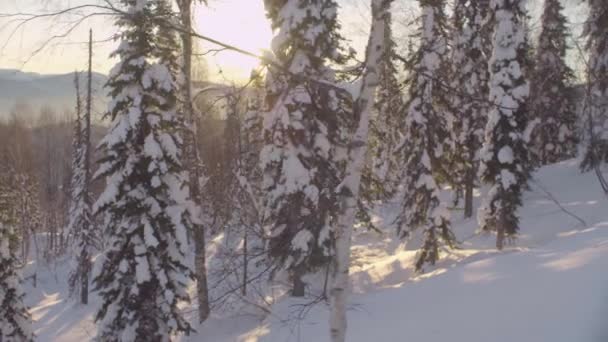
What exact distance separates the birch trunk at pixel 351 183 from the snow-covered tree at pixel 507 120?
42.1 feet

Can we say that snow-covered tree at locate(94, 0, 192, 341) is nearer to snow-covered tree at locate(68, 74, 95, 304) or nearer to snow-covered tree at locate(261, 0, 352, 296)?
snow-covered tree at locate(261, 0, 352, 296)

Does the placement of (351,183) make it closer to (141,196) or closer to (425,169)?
(141,196)

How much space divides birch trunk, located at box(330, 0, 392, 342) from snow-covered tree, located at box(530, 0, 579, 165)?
91.3ft

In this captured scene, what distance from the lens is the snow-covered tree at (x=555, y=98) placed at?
31741 millimetres

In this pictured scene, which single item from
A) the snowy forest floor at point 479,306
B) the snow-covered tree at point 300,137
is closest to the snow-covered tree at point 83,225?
the snowy forest floor at point 479,306

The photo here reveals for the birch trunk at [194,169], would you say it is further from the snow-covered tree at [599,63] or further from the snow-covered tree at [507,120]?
the snow-covered tree at [599,63]

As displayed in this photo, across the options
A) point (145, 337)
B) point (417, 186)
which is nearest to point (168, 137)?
point (145, 337)

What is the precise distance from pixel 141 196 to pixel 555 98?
29.4 m

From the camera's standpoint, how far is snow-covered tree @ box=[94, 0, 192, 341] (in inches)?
476

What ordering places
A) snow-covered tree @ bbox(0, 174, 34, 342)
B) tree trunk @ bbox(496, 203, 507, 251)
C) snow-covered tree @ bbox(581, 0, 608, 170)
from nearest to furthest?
snow-covered tree @ bbox(581, 0, 608, 170), snow-covered tree @ bbox(0, 174, 34, 342), tree trunk @ bbox(496, 203, 507, 251)

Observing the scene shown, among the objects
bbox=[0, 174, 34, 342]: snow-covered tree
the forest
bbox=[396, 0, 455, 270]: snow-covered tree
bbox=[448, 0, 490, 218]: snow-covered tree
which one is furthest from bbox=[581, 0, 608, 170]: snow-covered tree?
bbox=[0, 174, 34, 342]: snow-covered tree

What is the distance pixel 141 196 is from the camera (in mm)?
12172

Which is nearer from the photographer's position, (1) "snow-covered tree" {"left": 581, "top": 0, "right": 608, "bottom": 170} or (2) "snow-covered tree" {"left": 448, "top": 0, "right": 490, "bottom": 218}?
(1) "snow-covered tree" {"left": 581, "top": 0, "right": 608, "bottom": 170}

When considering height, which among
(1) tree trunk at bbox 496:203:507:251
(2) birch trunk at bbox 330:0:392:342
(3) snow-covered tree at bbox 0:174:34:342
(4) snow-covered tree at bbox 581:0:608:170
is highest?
(4) snow-covered tree at bbox 581:0:608:170
